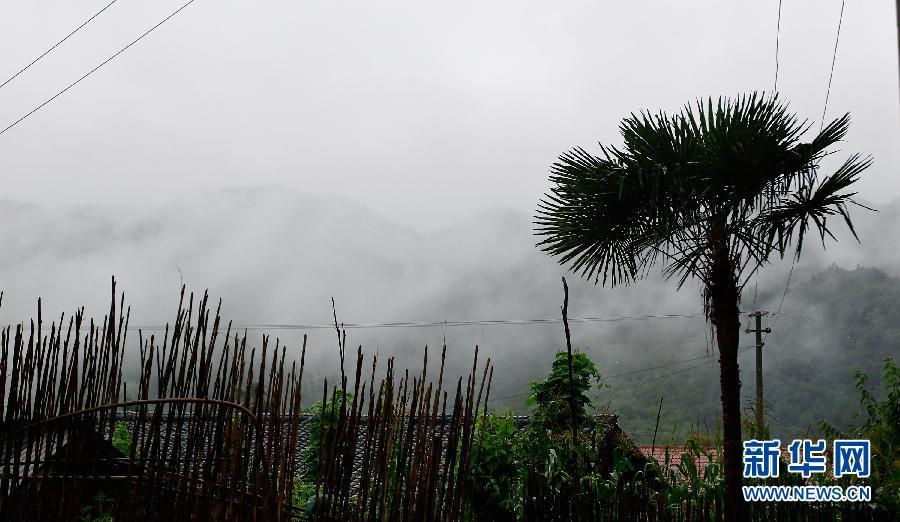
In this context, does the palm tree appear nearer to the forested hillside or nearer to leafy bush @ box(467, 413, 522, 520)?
leafy bush @ box(467, 413, 522, 520)

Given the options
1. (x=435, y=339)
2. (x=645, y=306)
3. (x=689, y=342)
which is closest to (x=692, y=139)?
(x=689, y=342)

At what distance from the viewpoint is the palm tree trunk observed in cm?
431

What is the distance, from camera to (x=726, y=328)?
4.56m

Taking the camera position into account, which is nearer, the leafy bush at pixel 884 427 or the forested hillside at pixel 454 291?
the leafy bush at pixel 884 427

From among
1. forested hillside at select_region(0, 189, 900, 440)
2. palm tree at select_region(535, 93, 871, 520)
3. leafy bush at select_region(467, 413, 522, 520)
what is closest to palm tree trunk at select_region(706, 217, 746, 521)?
palm tree at select_region(535, 93, 871, 520)

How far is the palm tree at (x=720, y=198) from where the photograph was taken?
4617 mm

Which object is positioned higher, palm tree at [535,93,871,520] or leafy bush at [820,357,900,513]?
palm tree at [535,93,871,520]

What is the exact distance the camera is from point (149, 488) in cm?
192

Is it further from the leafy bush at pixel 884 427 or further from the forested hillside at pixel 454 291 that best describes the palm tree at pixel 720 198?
the forested hillside at pixel 454 291

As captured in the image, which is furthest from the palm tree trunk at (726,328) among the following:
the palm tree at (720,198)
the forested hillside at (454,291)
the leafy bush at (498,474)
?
the forested hillside at (454,291)

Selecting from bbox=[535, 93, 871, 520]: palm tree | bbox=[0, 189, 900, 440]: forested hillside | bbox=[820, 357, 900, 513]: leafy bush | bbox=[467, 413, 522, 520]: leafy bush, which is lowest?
bbox=[467, 413, 522, 520]: leafy bush

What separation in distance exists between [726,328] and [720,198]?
800 millimetres

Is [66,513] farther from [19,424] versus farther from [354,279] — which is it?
[354,279]

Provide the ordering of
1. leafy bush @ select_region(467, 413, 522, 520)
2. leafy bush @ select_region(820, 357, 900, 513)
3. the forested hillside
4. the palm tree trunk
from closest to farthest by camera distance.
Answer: leafy bush @ select_region(467, 413, 522, 520), the palm tree trunk, leafy bush @ select_region(820, 357, 900, 513), the forested hillside
